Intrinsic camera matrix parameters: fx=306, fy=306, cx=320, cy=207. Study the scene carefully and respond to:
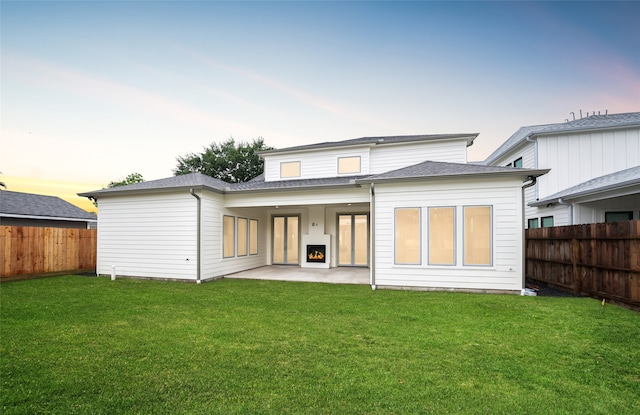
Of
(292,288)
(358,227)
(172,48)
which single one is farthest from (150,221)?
(358,227)

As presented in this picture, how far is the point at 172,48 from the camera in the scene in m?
10.9

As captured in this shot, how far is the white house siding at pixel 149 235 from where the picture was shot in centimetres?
949

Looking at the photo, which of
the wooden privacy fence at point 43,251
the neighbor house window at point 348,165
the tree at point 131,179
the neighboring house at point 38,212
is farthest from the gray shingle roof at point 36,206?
the tree at point 131,179

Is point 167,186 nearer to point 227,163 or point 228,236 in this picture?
point 228,236

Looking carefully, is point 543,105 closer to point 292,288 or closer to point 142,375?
point 292,288

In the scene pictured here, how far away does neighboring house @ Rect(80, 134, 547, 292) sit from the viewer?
7.61 meters

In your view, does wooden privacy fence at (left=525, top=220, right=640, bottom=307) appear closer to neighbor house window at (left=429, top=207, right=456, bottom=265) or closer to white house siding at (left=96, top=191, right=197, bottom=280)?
neighbor house window at (left=429, top=207, right=456, bottom=265)

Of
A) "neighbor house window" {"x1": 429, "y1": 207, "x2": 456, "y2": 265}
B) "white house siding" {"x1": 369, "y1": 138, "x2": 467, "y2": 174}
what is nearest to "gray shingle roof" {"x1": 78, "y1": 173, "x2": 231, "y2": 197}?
"white house siding" {"x1": 369, "y1": 138, "x2": 467, "y2": 174}

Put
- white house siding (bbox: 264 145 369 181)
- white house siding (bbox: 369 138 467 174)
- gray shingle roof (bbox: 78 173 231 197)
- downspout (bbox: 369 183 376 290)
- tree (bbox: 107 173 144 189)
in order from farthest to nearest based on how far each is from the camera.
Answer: tree (bbox: 107 173 144 189) < white house siding (bbox: 264 145 369 181) < white house siding (bbox: 369 138 467 174) < gray shingle roof (bbox: 78 173 231 197) < downspout (bbox: 369 183 376 290)

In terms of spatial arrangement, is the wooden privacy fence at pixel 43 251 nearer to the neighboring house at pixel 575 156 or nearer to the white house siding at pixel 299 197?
the white house siding at pixel 299 197

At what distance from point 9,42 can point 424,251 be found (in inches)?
524

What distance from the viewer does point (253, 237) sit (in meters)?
12.6

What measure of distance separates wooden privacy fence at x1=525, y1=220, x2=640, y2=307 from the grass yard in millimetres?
740

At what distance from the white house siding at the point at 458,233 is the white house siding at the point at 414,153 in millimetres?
4351
